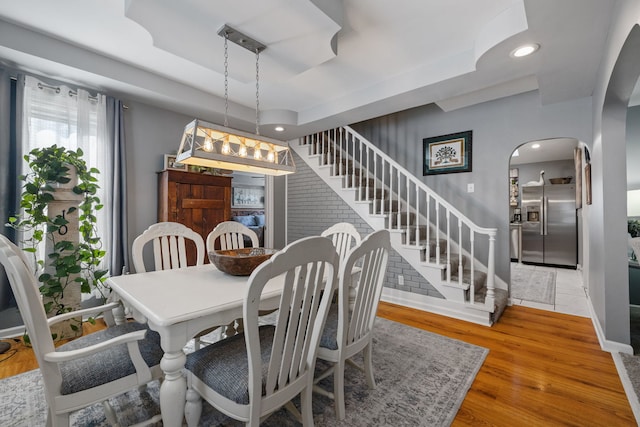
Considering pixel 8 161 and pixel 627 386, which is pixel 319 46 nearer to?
pixel 8 161

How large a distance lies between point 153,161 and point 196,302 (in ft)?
9.19

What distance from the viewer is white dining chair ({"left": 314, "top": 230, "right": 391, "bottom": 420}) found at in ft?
4.59

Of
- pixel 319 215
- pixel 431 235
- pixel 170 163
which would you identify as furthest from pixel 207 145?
pixel 431 235

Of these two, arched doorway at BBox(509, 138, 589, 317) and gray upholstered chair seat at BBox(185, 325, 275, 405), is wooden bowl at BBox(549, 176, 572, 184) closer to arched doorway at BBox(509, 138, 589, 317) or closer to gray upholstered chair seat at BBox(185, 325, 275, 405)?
arched doorway at BBox(509, 138, 589, 317)

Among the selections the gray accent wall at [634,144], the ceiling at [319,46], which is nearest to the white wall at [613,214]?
the ceiling at [319,46]

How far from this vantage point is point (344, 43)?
2455 millimetres

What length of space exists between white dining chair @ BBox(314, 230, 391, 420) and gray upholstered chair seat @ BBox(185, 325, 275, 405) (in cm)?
36

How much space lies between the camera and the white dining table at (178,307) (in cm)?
113

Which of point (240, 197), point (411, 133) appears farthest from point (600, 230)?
point (240, 197)

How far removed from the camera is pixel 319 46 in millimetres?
2125

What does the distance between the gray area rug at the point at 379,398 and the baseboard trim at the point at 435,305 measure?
2.29 feet

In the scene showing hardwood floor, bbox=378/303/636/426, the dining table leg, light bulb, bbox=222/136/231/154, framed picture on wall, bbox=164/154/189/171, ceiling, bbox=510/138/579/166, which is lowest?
hardwood floor, bbox=378/303/636/426

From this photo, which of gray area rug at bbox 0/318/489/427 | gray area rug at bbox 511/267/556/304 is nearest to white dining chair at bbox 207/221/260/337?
gray area rug at bbox 0/318/489/427

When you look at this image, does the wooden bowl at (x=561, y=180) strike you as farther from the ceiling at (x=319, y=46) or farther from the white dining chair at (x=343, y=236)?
the white dining chair at (x=343, y=236)
